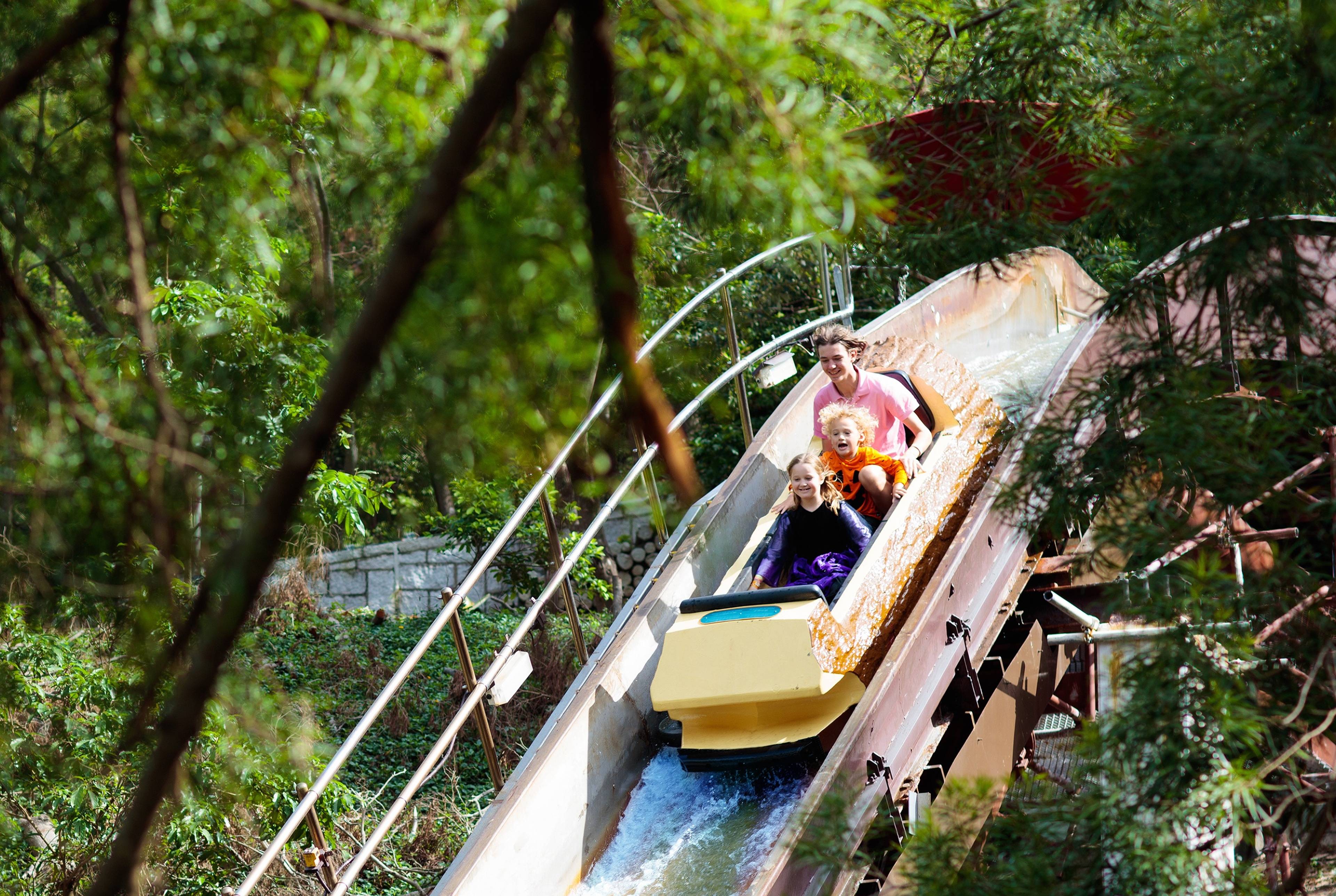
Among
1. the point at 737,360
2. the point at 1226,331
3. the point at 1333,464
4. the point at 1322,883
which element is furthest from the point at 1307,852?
the point at 737,360

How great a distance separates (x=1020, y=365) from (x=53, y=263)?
7.15 metres

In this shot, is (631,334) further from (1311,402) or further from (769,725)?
(769,725)

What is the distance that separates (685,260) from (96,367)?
5.80 meters

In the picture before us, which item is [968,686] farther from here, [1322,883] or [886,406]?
[1322,883]

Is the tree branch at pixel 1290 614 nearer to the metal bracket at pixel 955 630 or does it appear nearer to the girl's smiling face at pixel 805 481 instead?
the metal bracket at pixel 955 630

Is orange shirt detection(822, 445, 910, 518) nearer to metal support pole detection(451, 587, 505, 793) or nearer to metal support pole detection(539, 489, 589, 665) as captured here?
metal support pole detection(539, 489, 589, 665)

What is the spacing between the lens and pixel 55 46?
1.31 m

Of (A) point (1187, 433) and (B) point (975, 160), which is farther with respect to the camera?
(B) point (975, 160)

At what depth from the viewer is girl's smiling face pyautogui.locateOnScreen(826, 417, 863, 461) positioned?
5266 millimetres

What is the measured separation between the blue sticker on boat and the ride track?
0.39 meters

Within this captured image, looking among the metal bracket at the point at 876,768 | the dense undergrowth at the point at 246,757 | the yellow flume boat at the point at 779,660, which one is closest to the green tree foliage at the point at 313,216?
the dense undergrowth at the point at 246,757

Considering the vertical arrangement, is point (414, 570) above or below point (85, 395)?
above

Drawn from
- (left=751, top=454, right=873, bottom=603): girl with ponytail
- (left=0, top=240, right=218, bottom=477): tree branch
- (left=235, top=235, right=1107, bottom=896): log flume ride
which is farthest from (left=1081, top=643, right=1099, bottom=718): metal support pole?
(left=0, top=240, right=218, bottom=477): tree branch

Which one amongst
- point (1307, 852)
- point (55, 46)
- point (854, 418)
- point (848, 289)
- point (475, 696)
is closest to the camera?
point (55, 46)
